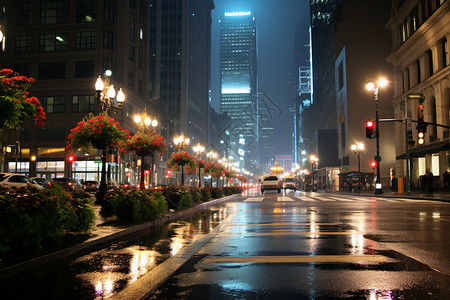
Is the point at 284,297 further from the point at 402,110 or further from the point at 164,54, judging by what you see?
the point at 164,54

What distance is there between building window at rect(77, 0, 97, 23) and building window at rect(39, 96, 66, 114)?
41.4 feet

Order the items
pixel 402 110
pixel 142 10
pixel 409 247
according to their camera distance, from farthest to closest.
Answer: pixel 142 10, pixel 402 110, pixel 409 247

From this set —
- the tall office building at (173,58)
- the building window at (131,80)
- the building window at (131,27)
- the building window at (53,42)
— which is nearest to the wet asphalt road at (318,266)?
the building window at (53,42)

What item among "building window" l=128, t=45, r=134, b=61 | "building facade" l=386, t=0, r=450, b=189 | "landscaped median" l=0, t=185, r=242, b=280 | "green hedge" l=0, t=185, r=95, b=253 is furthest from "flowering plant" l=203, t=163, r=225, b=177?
"green hedge" l=0, t=185, r=95, b=253

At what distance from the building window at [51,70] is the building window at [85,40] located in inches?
148

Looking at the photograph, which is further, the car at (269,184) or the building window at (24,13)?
the building window at (24,13)

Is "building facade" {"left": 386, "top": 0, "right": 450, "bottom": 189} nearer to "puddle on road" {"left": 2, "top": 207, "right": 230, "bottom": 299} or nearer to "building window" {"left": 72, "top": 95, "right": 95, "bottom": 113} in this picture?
"puddle on road" {"left": 2, "top": 207, "right": 230, "bottom": 299}

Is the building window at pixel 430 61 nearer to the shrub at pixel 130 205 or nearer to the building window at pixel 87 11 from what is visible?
the shrub at pixel 130 205

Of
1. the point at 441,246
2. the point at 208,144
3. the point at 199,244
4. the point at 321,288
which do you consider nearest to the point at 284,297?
the point at 321,288

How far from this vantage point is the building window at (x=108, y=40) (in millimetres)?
61531

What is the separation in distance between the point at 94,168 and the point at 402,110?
45104 millimetres

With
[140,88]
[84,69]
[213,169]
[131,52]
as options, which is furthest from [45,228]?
[140,88]

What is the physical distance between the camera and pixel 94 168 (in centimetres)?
6194

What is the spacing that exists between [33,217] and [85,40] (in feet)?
197
